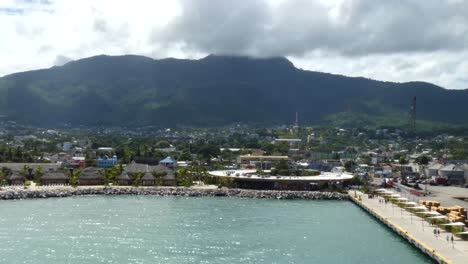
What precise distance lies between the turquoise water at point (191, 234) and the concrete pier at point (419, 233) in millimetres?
821

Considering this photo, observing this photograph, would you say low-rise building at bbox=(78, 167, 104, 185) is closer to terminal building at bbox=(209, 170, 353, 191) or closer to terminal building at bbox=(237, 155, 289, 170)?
terminal building at bbox=(209, 170, 353, 191)

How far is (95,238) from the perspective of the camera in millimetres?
39438

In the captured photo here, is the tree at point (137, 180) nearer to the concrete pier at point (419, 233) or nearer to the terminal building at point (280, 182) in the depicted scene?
the terminal building at point (280, 182)

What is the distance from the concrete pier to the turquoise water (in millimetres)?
821

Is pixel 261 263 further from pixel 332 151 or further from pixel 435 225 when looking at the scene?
pixel 332 151

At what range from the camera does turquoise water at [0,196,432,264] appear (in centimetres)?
3466

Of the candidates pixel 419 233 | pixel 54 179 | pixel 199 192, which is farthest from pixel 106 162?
pixel 419 233

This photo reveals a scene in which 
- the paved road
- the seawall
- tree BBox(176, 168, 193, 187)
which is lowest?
the paved road

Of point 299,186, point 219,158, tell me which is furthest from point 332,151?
point 299,186

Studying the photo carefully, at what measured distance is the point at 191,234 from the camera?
41.4 m

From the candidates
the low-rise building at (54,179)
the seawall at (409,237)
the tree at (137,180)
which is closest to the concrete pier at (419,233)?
the seawall at (409,237)

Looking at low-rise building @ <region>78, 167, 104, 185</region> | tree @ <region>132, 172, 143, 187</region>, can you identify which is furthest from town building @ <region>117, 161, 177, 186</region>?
low-rise building @ <region>78, 167, 104, 185</region>

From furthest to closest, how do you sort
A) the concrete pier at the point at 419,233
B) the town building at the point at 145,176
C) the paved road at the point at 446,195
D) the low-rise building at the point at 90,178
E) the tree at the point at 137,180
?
the town building at the point at 145,176
the low-rise building at the point at 90,178
the tree at the point at 137,180
the paved road at the point at 446,195
the concrete pier at the point at 419,233

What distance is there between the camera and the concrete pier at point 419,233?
33.4m
